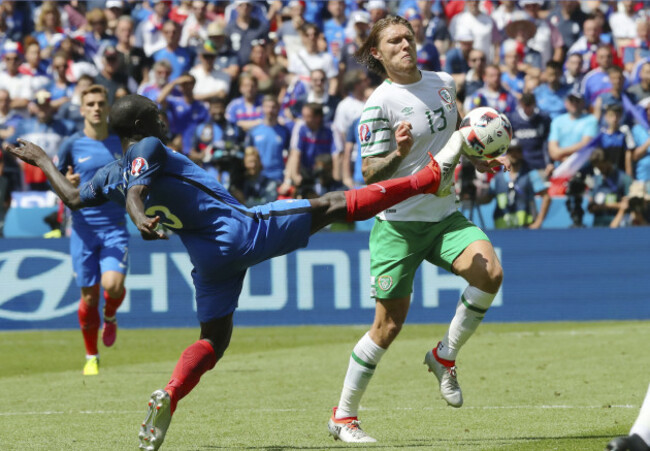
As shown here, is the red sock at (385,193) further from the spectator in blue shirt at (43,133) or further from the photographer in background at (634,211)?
the spectator in blue shirt at (43,133)

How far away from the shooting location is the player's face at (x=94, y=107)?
11.9m

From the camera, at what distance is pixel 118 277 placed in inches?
467

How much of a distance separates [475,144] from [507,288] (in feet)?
29.0

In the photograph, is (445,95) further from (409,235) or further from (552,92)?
(552,92)

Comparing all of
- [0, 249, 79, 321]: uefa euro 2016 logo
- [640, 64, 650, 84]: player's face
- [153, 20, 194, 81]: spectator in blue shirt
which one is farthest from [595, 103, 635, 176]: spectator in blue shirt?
[0, 249, 79, 321]: uefa euro 2016 logo

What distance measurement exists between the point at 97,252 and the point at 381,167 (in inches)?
215

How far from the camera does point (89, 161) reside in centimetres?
1194

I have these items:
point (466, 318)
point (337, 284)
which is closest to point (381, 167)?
point (466, 318)

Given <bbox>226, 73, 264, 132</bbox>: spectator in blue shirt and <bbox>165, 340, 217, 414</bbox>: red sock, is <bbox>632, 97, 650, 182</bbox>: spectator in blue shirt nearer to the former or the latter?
<bbox>226, 73, 264, 132</bbox>: spectator in blue shirt

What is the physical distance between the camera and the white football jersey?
7629mm

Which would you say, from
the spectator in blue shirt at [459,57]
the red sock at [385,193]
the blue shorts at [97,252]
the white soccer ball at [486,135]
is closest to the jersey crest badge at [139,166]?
the red sock at [385,193]

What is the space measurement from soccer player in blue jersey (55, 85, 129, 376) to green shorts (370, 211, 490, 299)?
481cm

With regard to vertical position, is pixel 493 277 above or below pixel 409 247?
below

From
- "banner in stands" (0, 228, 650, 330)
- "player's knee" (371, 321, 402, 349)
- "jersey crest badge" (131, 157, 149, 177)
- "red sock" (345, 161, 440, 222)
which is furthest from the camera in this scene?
"banner in stands" (0, 228, 650, 330)
